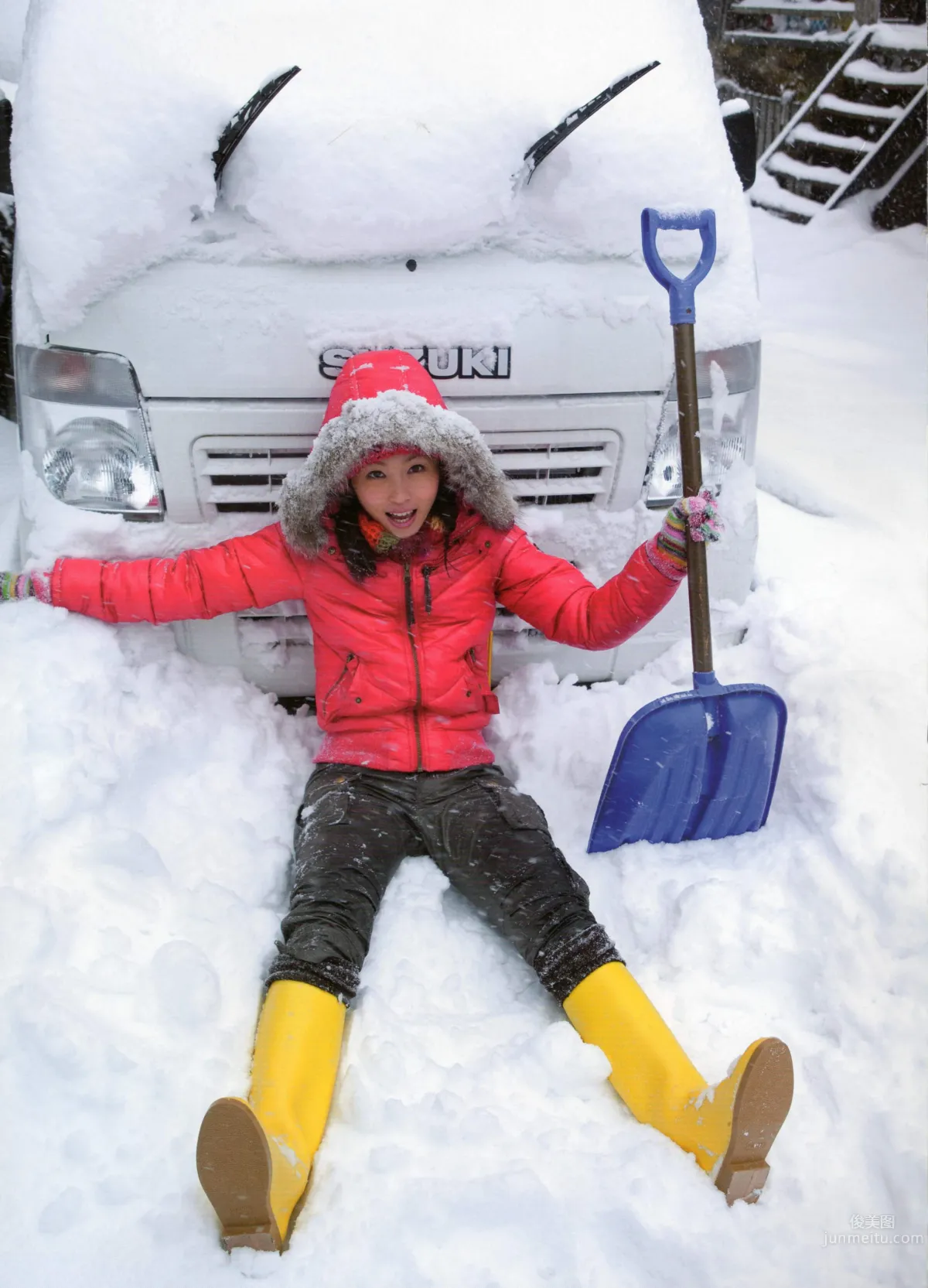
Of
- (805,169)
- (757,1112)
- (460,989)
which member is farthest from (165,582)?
(805,169)

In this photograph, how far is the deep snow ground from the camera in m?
1.59

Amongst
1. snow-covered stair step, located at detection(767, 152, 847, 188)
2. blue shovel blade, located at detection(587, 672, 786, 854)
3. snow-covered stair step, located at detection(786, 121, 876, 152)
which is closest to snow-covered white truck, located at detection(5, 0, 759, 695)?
blue shovel blade, located at detection(587, 672, 786, 854)

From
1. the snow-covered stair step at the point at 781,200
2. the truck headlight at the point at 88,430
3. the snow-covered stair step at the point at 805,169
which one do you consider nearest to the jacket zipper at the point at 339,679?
the truck headlight at the point at 88,430

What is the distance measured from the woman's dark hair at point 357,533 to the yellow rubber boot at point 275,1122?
38.6 inches

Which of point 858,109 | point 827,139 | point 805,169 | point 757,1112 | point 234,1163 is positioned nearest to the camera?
point 234,1163

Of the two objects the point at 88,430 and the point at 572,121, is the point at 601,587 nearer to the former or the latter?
the point at 572,121

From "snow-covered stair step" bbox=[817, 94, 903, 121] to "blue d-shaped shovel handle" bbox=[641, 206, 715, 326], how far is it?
7.93 metres

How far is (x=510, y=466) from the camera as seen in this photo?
8.14ft

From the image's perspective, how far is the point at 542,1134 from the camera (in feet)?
5.75

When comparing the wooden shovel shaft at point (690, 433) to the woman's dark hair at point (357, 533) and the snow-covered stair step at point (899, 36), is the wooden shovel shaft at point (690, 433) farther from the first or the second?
the snow-covered stair step at point (899, 36)

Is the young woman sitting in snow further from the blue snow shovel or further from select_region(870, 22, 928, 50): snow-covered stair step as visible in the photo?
select_region(870, 22, 928, 50): snow-covered stair step

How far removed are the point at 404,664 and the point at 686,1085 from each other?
1.13m

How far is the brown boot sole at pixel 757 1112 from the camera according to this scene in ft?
5.32

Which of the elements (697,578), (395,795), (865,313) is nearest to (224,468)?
(395,795)
